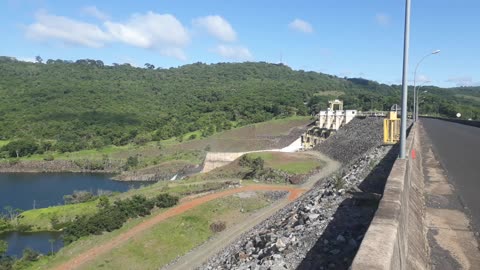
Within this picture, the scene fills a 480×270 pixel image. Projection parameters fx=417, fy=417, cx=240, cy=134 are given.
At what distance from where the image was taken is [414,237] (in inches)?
311

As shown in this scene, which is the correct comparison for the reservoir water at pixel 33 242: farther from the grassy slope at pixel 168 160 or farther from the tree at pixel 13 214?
the tree at pixel 13 214

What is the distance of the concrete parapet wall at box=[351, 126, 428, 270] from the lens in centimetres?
485

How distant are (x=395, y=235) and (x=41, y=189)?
2863 inches

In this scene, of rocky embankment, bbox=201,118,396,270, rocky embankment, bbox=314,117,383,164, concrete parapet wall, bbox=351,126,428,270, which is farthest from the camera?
rocky embankment, bbox=314,117,383,164

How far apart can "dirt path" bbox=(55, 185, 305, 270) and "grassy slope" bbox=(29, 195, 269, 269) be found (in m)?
0.66

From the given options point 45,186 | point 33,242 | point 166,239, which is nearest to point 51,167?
point 45,186

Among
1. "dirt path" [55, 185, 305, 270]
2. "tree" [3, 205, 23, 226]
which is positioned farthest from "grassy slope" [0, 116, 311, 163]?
"dirt path" [55, 185, 305, 270]

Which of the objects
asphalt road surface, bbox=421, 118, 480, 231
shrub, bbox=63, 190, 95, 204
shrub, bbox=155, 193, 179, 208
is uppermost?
asphalt road surface, bbox=421, 118, 480, 231

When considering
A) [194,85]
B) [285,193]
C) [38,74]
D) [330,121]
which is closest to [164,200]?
[285,193]

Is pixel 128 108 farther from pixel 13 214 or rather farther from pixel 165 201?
pixel 165 201

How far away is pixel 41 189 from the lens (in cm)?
6900

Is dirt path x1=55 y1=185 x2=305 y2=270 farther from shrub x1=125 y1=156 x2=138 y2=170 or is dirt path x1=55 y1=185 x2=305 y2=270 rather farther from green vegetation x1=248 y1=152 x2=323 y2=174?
shrub x1=125 y1=156 x2=138 y2=170

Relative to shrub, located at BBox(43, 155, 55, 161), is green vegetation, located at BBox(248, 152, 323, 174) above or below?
above

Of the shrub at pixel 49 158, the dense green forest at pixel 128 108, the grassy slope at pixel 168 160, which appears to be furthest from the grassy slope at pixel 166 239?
the shrub at pixel 49 158
